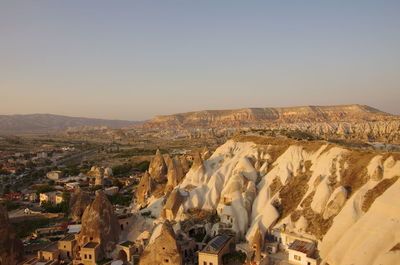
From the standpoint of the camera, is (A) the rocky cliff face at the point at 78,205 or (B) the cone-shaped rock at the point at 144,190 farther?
(B) the cone-shaped rock at the point at 144,190

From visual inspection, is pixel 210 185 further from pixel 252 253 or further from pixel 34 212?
pixel 34 212

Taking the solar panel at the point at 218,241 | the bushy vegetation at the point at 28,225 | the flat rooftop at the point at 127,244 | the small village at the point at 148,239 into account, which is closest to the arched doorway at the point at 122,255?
the small village at the point at 148,239

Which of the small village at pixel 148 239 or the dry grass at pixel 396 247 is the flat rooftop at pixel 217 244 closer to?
the small village at pixel 148 239

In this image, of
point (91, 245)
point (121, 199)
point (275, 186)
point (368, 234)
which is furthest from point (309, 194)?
point (121, 199)

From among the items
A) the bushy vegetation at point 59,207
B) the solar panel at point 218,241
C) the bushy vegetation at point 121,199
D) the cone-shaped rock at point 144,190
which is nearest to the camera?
the solar panel at point 218,241

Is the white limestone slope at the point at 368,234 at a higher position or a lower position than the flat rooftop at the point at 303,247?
higher

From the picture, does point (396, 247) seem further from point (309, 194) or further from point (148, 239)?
point (148, 239)

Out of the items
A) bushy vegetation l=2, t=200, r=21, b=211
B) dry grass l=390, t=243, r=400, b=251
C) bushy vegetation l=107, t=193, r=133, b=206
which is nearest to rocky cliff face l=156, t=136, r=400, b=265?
dry grass l=390, t=243, r=400, b=251
